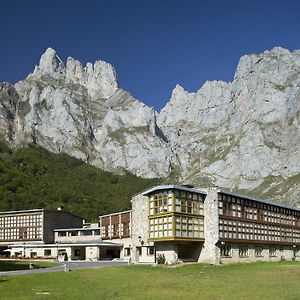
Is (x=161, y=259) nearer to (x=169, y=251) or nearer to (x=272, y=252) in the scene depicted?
(x=169, y=251)

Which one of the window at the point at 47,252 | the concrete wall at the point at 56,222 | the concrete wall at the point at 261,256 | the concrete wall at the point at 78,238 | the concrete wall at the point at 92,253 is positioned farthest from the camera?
the concrete wall at the point at 56,222

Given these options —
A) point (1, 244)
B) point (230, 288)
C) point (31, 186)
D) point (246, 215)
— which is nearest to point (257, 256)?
point (246, 215)

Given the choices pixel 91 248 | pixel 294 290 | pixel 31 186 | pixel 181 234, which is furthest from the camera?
pixel 31 186

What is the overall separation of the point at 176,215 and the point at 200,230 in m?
4.98

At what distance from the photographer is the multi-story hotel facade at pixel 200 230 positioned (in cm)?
5881

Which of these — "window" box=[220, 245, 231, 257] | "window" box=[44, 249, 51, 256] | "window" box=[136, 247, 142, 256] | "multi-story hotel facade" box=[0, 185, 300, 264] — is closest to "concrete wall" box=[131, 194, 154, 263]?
"multi-story hotel facade" box=[0, 185, 300, 264]

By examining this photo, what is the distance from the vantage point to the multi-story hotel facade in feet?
193

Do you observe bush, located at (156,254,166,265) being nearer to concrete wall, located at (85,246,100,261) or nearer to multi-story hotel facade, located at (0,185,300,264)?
multi-story hotel facade, located at (0,185,300,264)

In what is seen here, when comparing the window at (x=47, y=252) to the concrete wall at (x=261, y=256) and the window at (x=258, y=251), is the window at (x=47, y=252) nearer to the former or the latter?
the concrete wall at (x=261, y=256)

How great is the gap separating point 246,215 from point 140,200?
15095 millimetres

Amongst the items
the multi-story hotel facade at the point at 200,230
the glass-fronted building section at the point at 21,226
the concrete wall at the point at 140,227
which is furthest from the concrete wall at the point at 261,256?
the glass-fronted building section at the point at 21,226

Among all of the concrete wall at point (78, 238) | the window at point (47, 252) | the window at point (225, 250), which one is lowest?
the window at point (47, 252)

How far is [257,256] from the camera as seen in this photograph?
222 ft

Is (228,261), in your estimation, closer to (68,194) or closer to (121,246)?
(121,246)
